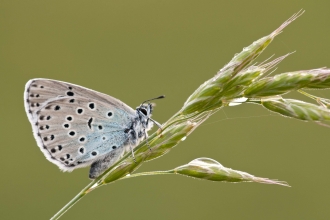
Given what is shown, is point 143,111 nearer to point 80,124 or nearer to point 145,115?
point 145,115

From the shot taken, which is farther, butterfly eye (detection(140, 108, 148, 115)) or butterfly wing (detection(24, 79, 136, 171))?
butterfly eye (detection(140, 108, 148, 115))

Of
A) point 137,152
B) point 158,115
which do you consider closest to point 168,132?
point 137,152

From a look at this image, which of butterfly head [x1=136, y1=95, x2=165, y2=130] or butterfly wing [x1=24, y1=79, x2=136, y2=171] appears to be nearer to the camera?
butterfly wing [x1=24, y1=79, x2=136, y2=171]

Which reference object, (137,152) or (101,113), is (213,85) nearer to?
(137,152)

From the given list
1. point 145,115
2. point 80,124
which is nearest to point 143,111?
point 145,115

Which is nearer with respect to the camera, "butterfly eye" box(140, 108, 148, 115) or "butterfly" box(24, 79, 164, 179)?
"butterfly" box(24, 79, 164, 179)

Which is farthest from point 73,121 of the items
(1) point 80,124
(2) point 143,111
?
(2) point 143,111
